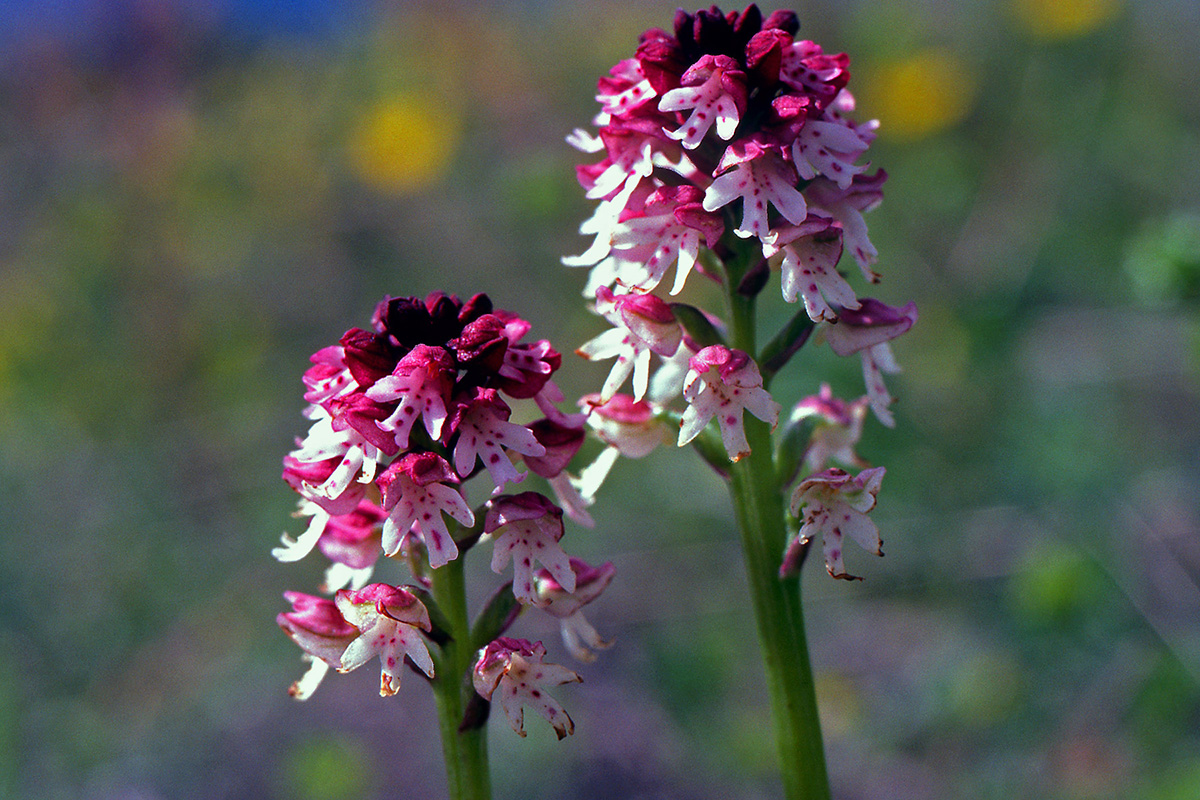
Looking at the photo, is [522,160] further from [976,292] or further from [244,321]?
[976,292]

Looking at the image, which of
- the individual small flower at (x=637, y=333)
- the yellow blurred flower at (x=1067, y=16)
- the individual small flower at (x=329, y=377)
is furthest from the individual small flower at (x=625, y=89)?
the yellow blurred flower at (x=1067, y=16)

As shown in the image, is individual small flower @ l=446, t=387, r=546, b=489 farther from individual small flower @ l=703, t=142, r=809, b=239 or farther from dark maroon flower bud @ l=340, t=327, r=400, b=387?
individual small flower @ l=703, t=142, r=809, b=239

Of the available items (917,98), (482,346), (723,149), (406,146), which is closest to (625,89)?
(723,149)

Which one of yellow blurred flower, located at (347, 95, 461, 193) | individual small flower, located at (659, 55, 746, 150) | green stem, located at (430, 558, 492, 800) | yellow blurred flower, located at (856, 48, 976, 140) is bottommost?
green stem, located at (430, 558, 492, 800)

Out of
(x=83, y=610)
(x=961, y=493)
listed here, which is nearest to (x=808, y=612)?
(x=961, y=493)

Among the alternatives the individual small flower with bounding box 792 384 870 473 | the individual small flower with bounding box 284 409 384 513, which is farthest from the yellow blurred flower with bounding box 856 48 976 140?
the individual small flower with bounding box 284 409 384 513

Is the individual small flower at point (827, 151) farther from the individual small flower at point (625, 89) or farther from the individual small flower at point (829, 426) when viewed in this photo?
the individual small flower at point (829, 426)

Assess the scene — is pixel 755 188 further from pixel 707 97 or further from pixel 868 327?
pixel 868 327
